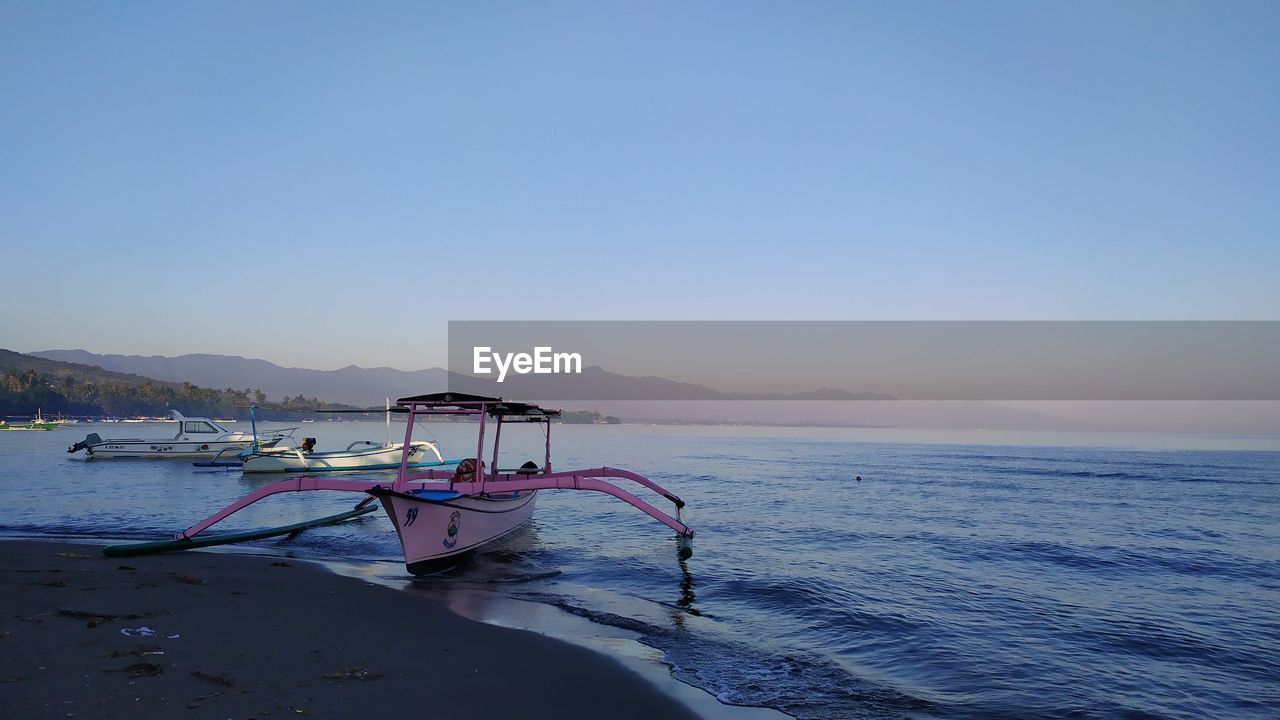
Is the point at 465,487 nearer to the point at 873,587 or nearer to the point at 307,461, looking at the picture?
the point at 873,587

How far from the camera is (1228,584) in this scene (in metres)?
15.3

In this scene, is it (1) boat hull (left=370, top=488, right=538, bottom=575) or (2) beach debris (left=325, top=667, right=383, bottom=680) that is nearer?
(2) beach debris (left=325, top=667, right=383, bottom=680)

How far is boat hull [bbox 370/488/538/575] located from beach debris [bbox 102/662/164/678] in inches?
215

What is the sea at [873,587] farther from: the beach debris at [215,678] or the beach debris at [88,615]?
the beach debris at [88,615]

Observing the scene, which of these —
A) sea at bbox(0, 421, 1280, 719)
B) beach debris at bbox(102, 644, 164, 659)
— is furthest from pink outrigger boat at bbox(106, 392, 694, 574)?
beach debris at bbox(102, 644, 164, 659)

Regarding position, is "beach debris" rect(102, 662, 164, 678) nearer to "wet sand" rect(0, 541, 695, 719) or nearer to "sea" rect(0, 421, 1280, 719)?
"wet sand" rect(0, 541, 695, 719)

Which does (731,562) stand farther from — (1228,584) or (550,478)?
(1228,584)

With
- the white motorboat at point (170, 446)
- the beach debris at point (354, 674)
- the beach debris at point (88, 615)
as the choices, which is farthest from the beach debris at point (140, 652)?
the white motorboat at point (170, 446)

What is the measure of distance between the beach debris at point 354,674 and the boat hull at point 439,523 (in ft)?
16.9

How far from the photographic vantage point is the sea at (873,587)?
28.0 ft

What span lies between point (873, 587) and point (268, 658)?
10913 mm

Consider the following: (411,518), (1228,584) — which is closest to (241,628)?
(411,518)

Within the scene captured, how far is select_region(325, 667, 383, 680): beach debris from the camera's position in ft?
22.2

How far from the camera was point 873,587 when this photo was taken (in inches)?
550
